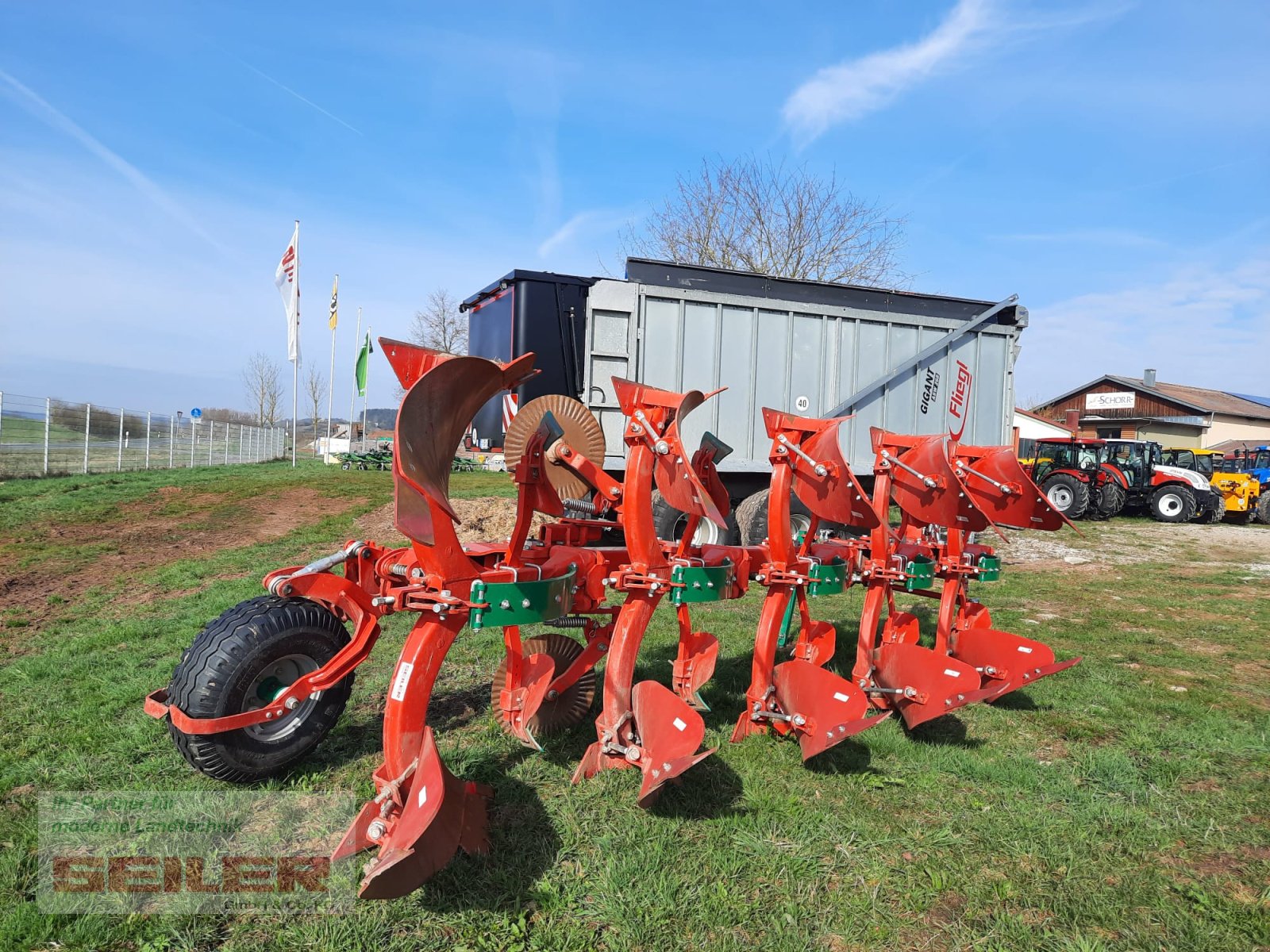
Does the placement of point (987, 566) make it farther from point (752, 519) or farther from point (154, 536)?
point (154, 536)

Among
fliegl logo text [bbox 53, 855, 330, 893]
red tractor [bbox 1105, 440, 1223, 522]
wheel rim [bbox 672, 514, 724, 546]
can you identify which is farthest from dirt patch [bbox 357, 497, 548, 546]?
red tractor [bbox 1105, 440, 1223, 522]

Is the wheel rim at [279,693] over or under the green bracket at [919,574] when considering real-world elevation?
under

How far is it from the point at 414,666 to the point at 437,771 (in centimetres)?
43

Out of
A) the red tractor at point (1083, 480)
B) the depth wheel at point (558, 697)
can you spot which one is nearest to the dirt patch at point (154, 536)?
the depth wheel at point (558, 697)

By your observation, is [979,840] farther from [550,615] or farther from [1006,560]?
[1006,560]

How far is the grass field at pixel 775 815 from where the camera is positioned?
2752 mm

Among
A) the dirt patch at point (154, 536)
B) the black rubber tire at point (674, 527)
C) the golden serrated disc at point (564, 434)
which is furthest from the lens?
the black rubber tire at point (674, 527)

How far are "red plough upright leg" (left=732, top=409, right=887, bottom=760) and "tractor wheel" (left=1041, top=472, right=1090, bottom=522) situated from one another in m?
17.4

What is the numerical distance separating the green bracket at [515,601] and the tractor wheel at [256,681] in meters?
0.99

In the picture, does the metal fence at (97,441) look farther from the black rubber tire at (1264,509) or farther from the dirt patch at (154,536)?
the black rubber tire at (1264,509)

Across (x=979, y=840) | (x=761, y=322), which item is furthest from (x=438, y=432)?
(x=761, y=322)

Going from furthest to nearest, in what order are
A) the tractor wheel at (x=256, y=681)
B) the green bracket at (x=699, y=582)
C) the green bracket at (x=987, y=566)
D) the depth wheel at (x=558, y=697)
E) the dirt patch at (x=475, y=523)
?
1. the dirt patch at (x=475, y=523)
2. the green bracket at (x=987, y=566)
3. the depth wheel at (x=558, y=697)
4. the green bracket at (x=699, y=582)
5. the tractor wheel at (x=256, y=681)

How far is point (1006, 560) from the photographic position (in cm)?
1262

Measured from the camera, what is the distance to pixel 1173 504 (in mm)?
19703
